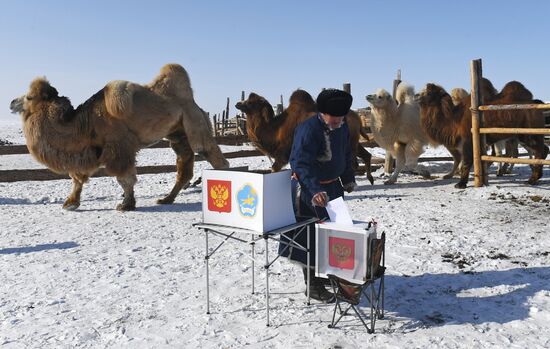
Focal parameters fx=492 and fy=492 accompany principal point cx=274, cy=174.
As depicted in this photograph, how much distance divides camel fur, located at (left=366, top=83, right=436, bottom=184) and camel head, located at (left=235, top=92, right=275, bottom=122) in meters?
2.34

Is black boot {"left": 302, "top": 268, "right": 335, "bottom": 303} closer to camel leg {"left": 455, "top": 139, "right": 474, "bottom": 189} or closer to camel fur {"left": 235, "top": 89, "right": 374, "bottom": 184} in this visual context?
camel fur {"left": 235, "top": 89, "right": 374, "bottom": 184}

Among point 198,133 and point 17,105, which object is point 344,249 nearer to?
point 198,133

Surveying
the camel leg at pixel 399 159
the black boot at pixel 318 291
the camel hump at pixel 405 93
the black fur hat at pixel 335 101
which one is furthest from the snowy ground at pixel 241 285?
the camel hump at pixel 405 93

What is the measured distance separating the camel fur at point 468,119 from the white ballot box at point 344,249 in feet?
20.8

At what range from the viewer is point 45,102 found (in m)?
7.48

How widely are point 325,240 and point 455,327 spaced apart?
1.01m

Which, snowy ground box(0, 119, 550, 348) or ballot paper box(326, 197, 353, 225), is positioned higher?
ballot paper box(326, 197, 353, 225)

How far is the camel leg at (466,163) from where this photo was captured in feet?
29.2

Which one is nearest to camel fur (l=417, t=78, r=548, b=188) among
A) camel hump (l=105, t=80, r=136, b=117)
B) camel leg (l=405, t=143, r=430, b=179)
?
camel leg (l=405, t=143, r=430, b=179)

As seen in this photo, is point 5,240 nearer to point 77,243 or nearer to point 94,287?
point 77,243

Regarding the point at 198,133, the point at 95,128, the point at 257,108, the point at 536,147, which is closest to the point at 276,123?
the point at 257,108

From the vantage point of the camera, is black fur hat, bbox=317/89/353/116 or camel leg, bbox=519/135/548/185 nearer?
black fur hat, bbox=317/89/353/116

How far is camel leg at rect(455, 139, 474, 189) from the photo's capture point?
8.89 m

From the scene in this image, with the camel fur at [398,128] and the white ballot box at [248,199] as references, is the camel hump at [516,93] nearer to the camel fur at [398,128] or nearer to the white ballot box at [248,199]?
the camel fur at [398,128]
